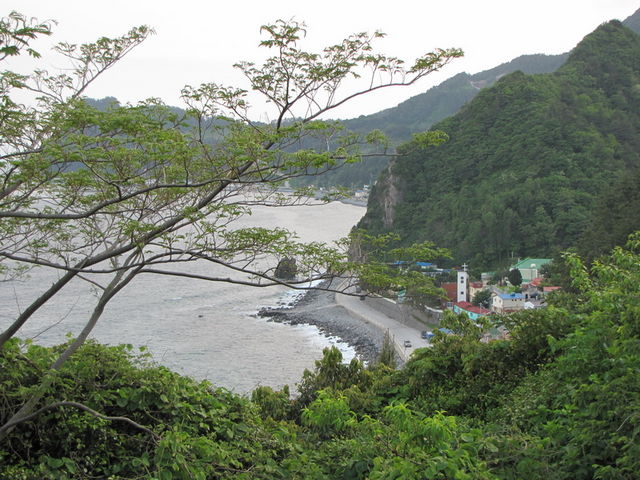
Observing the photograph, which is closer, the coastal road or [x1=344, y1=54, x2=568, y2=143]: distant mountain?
the coastal road

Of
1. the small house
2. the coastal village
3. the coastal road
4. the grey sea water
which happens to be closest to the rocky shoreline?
the coastal road

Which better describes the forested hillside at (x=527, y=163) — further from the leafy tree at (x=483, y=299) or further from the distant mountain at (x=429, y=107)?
the distant mountain at (x=429, y=107)

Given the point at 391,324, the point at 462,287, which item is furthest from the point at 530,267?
the point at 391,324

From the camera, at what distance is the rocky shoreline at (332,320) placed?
28.8 m

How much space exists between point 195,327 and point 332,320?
820 cm

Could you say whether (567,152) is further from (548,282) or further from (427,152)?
(548,282)

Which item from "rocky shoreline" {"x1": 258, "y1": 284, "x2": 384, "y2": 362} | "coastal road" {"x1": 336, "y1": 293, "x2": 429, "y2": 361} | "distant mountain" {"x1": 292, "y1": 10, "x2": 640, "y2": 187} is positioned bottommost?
"coastal road" {"x1": 336, "y1": 293, "x2": 429, "y2": 361}

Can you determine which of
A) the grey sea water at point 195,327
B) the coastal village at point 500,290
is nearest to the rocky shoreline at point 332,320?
the grey sea water at point 195,327

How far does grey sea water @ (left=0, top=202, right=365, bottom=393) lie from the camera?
2277 centimetres

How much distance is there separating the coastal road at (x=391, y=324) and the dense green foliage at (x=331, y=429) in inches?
779

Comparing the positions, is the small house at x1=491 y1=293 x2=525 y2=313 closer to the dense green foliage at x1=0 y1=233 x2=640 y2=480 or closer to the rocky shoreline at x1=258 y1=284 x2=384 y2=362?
the rocky shoreline at x1=258 y1=284 x2=384 y2=362

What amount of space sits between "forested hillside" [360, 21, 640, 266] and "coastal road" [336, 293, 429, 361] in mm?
9889

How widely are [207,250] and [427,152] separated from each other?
5374cm

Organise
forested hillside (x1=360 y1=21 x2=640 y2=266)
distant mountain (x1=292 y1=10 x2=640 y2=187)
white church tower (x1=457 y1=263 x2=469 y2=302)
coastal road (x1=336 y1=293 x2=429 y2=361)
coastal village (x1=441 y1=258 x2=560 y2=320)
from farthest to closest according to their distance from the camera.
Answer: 1. distant mountain (x1=292 y1=10 x2=640 y2=187)
2. forested hillside (x1=360 y1=21 x2=640 y2=266)
3. white church tower (x1=457 y1=263 x2=469 y2=302)
4. coastal village (x1=441 y1=258 x2=560 y2=320)
5. coastal road (x1=336 y1=293 x2=429 y2=361)
